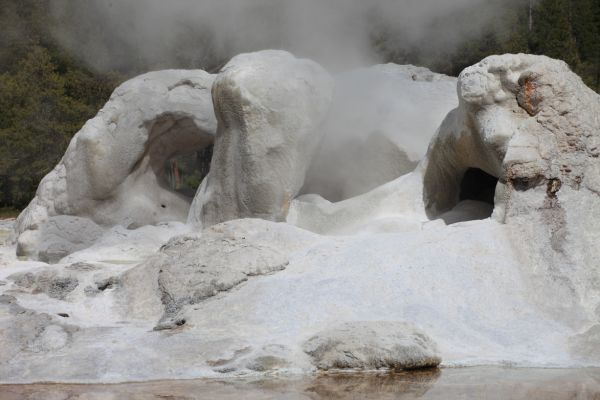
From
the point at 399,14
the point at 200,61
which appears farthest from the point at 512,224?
the point at 200,61

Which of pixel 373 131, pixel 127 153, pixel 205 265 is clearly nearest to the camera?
pixel 205 265

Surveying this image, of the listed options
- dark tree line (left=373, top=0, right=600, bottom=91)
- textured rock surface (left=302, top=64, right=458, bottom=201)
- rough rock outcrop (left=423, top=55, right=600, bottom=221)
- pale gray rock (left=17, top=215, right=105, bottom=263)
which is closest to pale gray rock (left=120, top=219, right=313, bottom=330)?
rough rock outcrop (left=423, top=55, right=600, bottom=221)

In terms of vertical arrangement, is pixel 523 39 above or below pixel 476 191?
above

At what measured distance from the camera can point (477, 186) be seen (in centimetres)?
639

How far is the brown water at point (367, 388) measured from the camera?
3072 millimetres

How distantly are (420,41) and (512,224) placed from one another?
978cm

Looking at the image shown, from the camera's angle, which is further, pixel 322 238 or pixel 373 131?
pixel 373 131

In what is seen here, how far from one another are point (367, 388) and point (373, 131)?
4.08 m

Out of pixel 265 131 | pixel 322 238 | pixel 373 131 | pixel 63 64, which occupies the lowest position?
pixel 322 238

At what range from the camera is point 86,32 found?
56.3ft

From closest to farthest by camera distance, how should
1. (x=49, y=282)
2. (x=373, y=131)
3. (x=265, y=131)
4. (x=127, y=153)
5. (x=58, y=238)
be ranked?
(x=49, y=282) < (x=265, y=131) < (x=373, y=131) < (x=58, y=238) < (x=127, y=153)

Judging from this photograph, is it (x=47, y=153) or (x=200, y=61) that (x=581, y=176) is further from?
(x=47, y=153)

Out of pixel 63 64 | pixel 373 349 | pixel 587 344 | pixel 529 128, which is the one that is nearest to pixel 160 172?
pixel 529 128

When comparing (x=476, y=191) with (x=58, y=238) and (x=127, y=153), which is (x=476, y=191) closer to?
(x=127, y=153)
